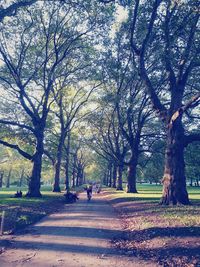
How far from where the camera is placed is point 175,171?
2069 centimetres

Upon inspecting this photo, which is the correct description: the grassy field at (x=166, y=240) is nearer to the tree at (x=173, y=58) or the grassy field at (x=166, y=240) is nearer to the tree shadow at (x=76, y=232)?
the tree shadow at (x=76, y=232)

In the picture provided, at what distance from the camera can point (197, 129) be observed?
39.4 meters

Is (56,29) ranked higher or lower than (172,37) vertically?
higher

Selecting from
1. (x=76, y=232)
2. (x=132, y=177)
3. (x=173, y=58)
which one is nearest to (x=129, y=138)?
(x=132, y=177)

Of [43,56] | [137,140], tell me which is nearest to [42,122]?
[43,56]

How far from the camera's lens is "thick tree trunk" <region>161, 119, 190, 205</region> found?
806 inches

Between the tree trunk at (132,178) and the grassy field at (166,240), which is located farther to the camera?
the tree trunk at (132,178)

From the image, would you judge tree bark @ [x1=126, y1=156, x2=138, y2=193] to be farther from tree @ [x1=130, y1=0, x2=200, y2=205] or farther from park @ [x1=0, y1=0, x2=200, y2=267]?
tree @ [x1=130, y1=0, x2=200, y2=205]

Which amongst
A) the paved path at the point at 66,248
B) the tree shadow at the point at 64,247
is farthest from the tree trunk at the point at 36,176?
the tree shadow at the point at 64,247

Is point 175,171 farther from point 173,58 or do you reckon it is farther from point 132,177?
point 132,177

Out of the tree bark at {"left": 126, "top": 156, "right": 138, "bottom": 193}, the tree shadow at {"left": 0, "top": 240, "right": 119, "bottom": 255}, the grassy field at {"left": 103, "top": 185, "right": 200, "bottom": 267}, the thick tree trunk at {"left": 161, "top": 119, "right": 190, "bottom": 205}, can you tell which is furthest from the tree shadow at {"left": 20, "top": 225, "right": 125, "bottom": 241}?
the tree bark at {"left": 126, "top": 156, "right": 138, "bottom": 193}

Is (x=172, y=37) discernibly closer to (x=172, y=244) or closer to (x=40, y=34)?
(x=172, y=244)

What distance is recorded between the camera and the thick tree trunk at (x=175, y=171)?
20.5 meters

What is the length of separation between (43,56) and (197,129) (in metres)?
19.8
